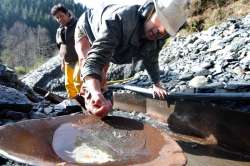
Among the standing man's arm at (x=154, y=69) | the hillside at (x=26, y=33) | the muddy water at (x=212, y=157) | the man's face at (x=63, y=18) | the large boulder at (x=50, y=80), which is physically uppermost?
the hillside at (x=26, y=33)

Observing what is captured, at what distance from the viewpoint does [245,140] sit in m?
3.57

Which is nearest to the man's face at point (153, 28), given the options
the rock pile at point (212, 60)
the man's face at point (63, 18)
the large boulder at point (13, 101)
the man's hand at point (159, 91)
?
the man's hand at point (159, 91)

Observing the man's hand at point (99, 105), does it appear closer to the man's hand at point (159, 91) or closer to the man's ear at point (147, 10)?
the man's ear at point (147, 10)

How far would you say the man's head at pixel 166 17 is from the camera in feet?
8.59

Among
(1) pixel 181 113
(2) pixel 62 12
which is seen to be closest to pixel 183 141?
(1) pixel 181 113

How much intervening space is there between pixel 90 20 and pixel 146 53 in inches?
20.9

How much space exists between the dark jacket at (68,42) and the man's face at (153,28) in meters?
2.38

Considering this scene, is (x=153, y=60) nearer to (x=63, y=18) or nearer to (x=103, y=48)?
(x=103, y=48)

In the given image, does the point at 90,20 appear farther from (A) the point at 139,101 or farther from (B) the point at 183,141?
(A) the point at 139,101

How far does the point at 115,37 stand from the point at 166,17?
1.20 ft

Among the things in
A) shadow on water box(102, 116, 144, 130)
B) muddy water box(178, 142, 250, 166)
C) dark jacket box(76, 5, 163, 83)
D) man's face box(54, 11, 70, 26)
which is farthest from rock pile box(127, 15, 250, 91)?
shadow on water box(102, 116, 144, 130)

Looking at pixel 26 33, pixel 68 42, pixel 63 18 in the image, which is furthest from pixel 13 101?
pixel 26 33

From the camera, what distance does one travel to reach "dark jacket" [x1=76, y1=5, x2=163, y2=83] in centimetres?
265

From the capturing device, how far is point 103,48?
8.73 ft
